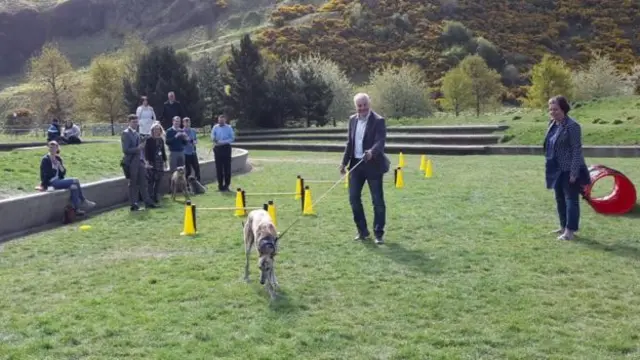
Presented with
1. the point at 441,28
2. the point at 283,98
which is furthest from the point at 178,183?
the point at 441,28

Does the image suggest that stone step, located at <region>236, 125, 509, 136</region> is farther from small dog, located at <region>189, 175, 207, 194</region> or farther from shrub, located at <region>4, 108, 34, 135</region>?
shrub, located at <region>4, 108, 34, 135</region>

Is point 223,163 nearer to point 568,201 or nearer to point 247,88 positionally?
point 568,201

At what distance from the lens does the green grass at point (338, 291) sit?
5308 millimetres

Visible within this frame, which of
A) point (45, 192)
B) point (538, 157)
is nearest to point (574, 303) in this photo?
point (45, 192)

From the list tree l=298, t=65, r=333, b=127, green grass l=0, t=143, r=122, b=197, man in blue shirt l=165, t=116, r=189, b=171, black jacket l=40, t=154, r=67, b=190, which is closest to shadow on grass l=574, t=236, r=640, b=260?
black jacket l=40, t=154, r=67, b=190

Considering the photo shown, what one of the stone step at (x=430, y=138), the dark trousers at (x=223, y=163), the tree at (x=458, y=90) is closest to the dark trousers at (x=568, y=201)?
the dark trousers at (x=223, y=163)

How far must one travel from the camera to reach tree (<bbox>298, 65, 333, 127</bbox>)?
3938cm

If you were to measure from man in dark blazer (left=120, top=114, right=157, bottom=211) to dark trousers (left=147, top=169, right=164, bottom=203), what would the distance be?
58cm

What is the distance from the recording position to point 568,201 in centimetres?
909

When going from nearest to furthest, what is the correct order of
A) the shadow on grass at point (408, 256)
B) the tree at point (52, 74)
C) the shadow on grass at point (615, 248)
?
1. the shadow on grass at point (408, 256)
2. the shadow on grass at point (615, 248)
3. the tree at point (52, 74)

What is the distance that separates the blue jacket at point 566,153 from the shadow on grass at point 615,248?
82cm

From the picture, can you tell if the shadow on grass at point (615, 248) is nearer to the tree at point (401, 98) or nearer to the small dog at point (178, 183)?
the small dog at point (178, 183)

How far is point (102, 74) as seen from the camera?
51.4 meters

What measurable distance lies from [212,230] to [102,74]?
4462 cm
